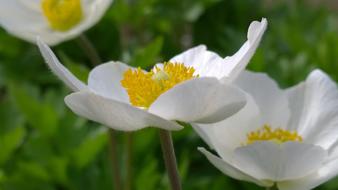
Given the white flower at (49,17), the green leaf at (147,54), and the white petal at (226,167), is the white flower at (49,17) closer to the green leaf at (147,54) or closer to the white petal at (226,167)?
the green leaf at (147,54)

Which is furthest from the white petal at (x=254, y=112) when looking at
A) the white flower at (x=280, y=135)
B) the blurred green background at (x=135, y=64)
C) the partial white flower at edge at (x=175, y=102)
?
the blurred green background at (x=135, y=64)

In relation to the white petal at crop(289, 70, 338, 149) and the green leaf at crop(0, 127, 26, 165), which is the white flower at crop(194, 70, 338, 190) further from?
the green leaf at crop(0, 127, 26, 165)

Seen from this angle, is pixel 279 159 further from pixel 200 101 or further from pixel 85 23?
pixel 85 23

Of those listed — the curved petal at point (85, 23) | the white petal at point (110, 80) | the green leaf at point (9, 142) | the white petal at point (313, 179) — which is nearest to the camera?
the white petal at point (313, 179)

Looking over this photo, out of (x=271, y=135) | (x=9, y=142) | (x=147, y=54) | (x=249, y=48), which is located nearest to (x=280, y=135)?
(x=271, y=135)

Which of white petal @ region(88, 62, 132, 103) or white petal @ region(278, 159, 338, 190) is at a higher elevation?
white petal @ region(88, 62, 132, 103)

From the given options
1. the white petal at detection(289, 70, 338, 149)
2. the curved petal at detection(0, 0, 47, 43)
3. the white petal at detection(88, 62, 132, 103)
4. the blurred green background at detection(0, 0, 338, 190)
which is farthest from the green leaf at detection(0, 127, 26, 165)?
the white petal at detection(289, 70, 338, 149)

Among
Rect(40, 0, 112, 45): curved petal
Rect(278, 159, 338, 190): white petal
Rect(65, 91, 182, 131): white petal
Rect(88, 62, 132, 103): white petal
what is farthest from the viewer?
Rect(40, 0, 112, 45): curved petal
